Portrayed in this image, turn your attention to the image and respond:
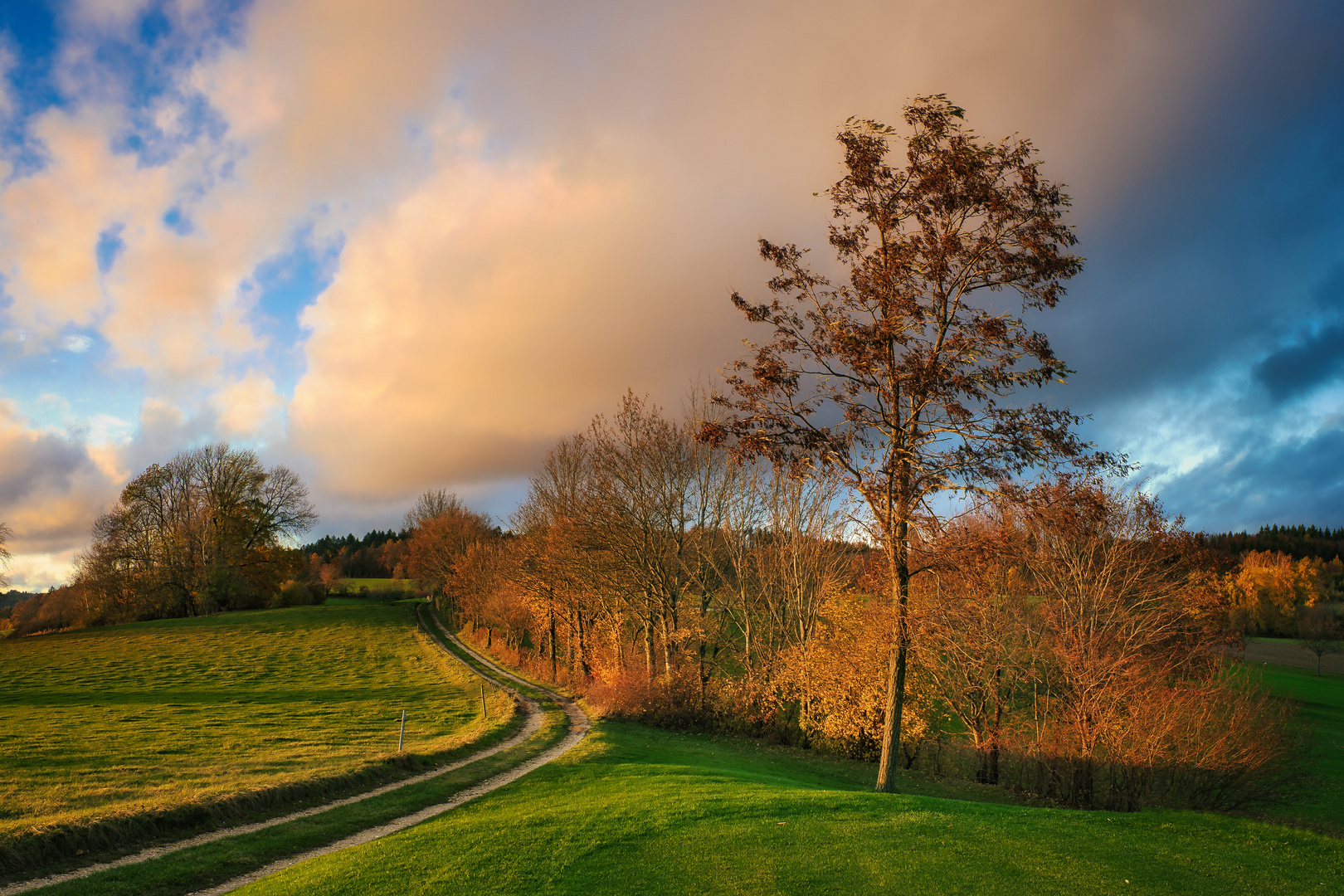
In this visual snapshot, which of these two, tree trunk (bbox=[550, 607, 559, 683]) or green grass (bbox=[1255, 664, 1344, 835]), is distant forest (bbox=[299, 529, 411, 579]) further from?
green grass (bbox=[1255, 664, 1344, 835])

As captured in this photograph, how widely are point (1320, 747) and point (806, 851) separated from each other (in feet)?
137

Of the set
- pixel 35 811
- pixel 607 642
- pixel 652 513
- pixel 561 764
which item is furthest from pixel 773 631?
pixel 35 811

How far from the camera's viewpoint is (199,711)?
3219 cm

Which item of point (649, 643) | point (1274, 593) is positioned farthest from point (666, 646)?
A: point (1274, 593)

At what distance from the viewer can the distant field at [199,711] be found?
54.7ft

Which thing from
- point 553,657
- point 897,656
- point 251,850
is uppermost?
point 897,656

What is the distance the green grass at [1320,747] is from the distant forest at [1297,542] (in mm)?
67541

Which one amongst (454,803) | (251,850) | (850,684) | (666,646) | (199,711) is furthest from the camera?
(666,646)

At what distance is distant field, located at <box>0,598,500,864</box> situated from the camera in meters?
16.7

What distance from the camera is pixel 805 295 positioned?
58.2ft

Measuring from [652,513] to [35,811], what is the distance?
25.4 metres

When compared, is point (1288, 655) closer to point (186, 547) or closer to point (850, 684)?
point (850, 684)

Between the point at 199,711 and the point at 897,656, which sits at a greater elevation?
the point at 897,656

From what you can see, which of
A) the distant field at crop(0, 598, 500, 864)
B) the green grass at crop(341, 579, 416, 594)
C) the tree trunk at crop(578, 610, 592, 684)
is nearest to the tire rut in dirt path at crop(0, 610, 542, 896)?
the distant field at crop(0, 598, 500, 864)
